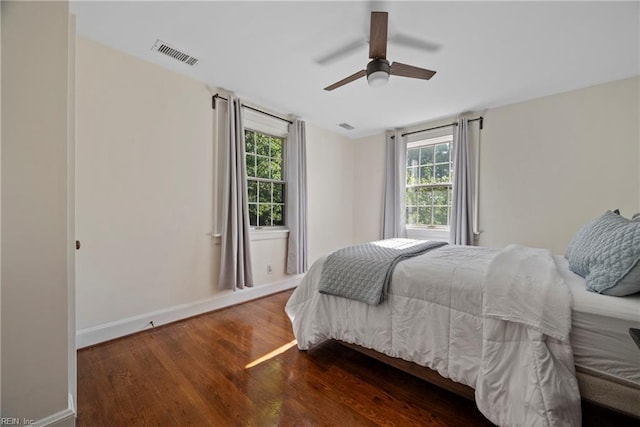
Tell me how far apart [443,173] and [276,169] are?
244 centimetres

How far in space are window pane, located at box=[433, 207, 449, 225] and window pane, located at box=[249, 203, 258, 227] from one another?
103 inches

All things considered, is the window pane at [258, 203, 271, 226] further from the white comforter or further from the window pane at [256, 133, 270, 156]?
the white comforter

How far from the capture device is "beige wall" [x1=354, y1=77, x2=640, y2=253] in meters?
2.54

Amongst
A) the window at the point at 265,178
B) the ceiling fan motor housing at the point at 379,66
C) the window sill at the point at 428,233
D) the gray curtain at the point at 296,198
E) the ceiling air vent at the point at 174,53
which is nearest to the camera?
the ceiling fan motor housing at the point at 379,66

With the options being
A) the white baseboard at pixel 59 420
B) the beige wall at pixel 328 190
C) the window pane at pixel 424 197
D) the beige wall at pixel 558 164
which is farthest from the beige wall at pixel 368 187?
the white baseboard at pixel 59 420

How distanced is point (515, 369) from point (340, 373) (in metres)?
0.98

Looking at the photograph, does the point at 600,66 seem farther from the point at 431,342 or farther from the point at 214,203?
the point at 214,203

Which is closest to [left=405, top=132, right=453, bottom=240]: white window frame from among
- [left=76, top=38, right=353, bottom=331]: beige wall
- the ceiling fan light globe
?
the ceiling fan light globe

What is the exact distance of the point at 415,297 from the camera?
1504 millimetres

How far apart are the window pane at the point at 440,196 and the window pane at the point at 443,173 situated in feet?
0.49

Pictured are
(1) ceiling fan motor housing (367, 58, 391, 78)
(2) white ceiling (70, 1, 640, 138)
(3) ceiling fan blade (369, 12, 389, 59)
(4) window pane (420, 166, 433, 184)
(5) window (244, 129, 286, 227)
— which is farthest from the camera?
(4) window pane (420, 166, 433, 184)

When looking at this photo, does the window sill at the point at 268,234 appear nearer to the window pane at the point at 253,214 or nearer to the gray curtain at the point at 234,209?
the window pane at the point at 253,214

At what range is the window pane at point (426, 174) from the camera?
3889mm

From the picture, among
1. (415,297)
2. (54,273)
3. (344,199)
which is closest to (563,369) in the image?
(415,297)
